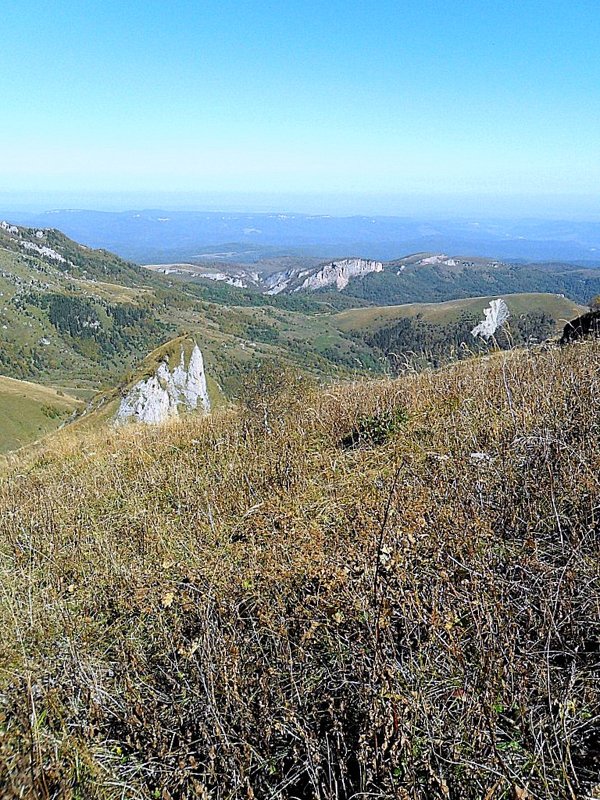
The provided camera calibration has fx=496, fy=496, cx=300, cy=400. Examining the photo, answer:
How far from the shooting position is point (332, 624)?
7.88 feet

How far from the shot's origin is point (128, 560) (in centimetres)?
377

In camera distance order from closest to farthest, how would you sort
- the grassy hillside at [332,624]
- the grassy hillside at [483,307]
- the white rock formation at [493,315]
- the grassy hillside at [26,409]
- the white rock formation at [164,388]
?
1. the grassy hillside at [332,624]
2. the white rock formation at [164,388]
3. the grassy hillside at [26,409]
4. the white rock formation at [493,315]
5. the grassy hillside at [483,307]

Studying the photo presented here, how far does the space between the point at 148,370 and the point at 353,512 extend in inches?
2411

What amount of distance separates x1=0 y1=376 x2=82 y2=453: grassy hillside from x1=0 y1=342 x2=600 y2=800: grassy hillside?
94.5 metres

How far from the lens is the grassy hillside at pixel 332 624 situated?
1745 millimetres

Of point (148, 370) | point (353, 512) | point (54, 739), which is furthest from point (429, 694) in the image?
point (148, 370)

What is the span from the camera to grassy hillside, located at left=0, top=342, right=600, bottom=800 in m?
1.75

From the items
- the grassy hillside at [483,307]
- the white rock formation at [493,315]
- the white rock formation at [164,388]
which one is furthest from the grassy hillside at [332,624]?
the grassy hillside at [483,307]

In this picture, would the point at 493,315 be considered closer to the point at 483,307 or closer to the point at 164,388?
the point at 483,307

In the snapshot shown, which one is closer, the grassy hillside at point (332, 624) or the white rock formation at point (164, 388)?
the grassy hillside at point (332, 624)

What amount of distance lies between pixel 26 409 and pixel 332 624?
363 feet

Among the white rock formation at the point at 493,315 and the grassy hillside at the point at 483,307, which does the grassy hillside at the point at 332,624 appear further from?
the grassy hillside at the point at 483,307

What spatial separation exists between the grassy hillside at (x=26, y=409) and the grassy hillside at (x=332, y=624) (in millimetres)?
94504

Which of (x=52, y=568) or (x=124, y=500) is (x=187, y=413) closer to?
(x=124, y=500)
